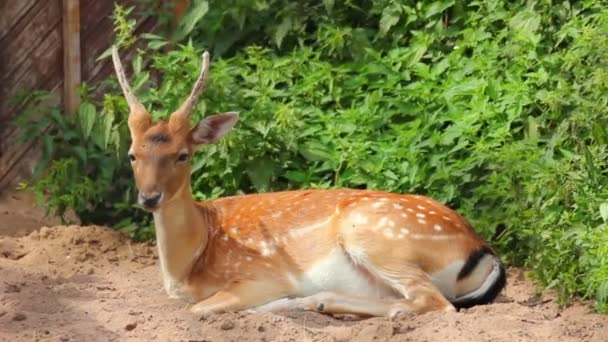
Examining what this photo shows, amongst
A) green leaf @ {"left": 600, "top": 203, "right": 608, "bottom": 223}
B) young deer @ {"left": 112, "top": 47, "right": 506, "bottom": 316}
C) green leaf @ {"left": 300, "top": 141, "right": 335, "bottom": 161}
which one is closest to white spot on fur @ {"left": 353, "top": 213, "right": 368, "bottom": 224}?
young deer @ {"left": 112, "top": 47, "right": 506, "bottom": 316}

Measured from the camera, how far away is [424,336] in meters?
7.70

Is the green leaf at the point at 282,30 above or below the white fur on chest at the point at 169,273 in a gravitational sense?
above

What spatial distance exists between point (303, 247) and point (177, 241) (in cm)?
76

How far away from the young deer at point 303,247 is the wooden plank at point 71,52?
2566mm

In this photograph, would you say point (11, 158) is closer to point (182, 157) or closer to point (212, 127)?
point (212, 127)

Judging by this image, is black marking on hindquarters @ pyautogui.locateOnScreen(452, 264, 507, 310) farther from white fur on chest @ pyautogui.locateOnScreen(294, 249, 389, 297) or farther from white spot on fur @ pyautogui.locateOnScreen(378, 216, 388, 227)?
white spot on fur @ pyautogui.locateOnScreen(378, 216, 388, 227)

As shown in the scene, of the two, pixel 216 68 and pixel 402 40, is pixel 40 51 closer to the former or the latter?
pixel 216 68

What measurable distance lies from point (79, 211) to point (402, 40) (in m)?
2.79

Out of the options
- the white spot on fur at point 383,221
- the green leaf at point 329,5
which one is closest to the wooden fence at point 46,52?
the green leaf at point 329,5

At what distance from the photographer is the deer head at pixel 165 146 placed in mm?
8445

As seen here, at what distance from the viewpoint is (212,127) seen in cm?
890

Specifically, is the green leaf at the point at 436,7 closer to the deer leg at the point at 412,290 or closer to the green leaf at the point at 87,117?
the green leaf at the point at 87,117

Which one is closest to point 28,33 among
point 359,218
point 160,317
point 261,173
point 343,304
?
point 261,173

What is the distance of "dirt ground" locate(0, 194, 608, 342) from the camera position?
25.4 feet
